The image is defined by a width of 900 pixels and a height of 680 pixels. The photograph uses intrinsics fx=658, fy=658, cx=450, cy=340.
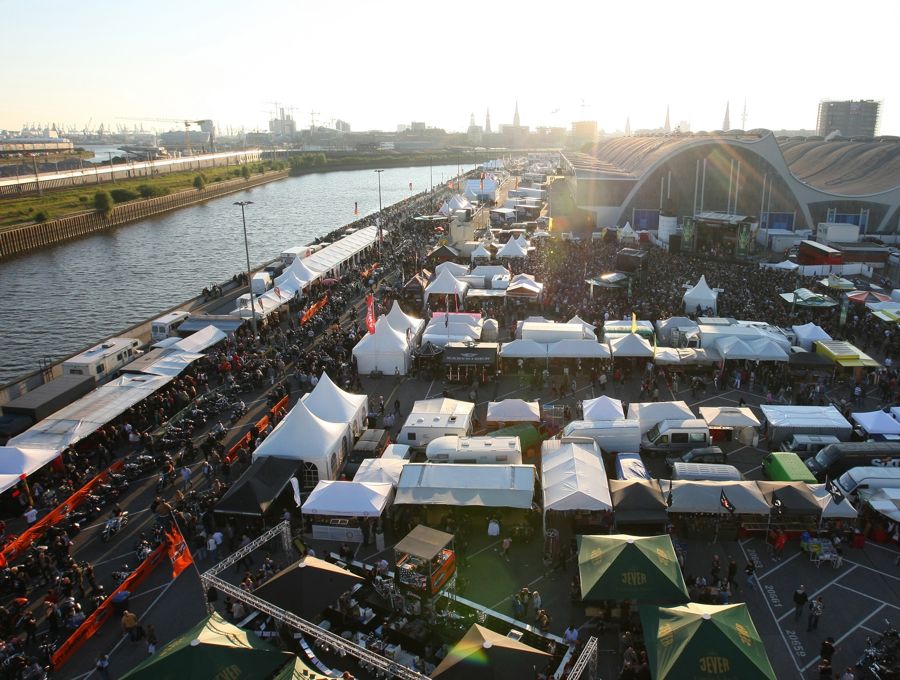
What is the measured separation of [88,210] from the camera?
6575 centimetres

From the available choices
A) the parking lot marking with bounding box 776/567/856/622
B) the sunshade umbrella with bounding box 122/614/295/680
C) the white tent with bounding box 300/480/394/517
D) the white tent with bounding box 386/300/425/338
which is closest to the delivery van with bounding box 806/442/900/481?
the parking lot marking with bounding box 776/567/856/622

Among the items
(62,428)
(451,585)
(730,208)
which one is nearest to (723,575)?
(451,585)

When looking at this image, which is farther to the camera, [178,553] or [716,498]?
[716,498]

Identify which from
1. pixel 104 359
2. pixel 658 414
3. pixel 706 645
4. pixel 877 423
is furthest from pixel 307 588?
pixel 104 359

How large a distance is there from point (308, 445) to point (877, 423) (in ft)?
46.9

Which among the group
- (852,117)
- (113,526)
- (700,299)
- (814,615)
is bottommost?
(113,526)

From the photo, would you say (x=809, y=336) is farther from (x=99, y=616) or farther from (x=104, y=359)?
(x=104, y=359)

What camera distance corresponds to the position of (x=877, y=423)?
1677 centimetres

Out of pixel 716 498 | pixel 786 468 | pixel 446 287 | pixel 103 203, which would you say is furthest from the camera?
pixel 103 203

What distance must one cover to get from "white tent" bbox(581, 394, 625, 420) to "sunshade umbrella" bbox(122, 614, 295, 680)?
33.9 feet

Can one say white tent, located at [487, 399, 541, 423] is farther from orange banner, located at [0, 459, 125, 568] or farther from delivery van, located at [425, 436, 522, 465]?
orange banner, located at [0, 459, 125, 568]

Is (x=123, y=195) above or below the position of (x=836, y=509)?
above

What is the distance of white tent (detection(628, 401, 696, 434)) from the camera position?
17.2 meters

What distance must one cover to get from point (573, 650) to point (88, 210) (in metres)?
69.6
